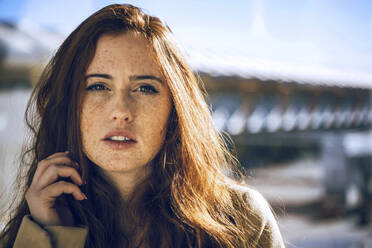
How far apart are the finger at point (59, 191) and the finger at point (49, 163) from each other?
63mm

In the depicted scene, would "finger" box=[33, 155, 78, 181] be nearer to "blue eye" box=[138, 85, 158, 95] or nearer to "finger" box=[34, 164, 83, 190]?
"finger" box=[34, 164, 83, 190]

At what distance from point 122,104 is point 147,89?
12 centimetres

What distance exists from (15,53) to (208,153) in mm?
6142

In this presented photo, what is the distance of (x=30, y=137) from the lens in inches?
69.1

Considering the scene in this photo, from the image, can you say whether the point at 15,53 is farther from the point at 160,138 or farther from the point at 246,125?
the point at 160,138

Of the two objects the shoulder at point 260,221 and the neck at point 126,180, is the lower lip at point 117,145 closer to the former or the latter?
the neck at point 126,180

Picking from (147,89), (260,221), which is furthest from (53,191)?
(260,221)

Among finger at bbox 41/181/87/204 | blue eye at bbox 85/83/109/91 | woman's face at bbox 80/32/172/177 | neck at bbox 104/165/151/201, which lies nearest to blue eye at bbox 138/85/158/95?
woman's face at bbox 80/32/172/177

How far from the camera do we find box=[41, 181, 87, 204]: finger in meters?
1.34

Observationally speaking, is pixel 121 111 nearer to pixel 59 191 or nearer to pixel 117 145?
pixel 117 145

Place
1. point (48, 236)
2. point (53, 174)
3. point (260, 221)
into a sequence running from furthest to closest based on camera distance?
point (260, 221) < point (53, 174) < point (48, 236)

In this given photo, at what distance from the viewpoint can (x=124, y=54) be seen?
1376 mm

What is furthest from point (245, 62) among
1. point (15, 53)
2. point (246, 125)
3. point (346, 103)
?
point (15, 53)

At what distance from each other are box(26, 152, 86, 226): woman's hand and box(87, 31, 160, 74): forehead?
1.23ft
